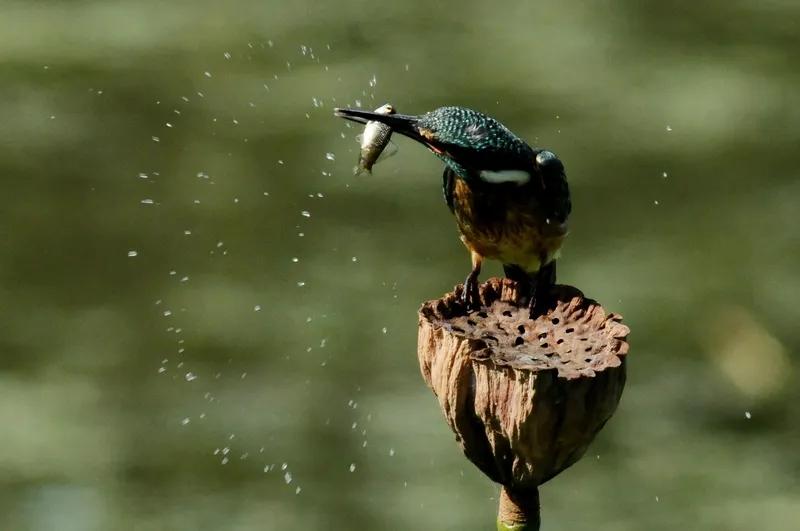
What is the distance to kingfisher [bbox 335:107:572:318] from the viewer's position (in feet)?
3.44

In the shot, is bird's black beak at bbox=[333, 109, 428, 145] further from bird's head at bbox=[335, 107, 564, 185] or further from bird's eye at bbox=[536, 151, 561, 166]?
bird's eye at bbox=[536, 151, 561, 166]

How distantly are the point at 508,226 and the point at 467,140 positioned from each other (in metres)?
0.18

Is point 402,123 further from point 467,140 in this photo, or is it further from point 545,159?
point 545,159

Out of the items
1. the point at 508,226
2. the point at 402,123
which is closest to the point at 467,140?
the point at 402,123

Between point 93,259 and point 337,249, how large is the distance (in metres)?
0.38

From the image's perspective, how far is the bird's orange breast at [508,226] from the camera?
1.18m

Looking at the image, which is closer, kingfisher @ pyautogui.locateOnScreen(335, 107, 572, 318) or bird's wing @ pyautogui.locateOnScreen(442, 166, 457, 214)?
kingfisher @ pyautogui.locateOnScreen(335, 107, 572, 318)

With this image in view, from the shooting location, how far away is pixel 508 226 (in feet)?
3.97

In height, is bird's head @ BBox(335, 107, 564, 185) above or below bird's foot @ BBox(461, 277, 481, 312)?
above

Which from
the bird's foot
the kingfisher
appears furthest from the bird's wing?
the bird's foot

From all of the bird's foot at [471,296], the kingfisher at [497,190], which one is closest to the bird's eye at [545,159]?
the kingfisher at [497,190]

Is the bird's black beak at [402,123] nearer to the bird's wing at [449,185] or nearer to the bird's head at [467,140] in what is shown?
the bird's head at [467,140]

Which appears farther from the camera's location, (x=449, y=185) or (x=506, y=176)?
(x=449, y=185)

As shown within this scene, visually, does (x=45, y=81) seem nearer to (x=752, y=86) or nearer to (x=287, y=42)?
(x=287, y=42)
